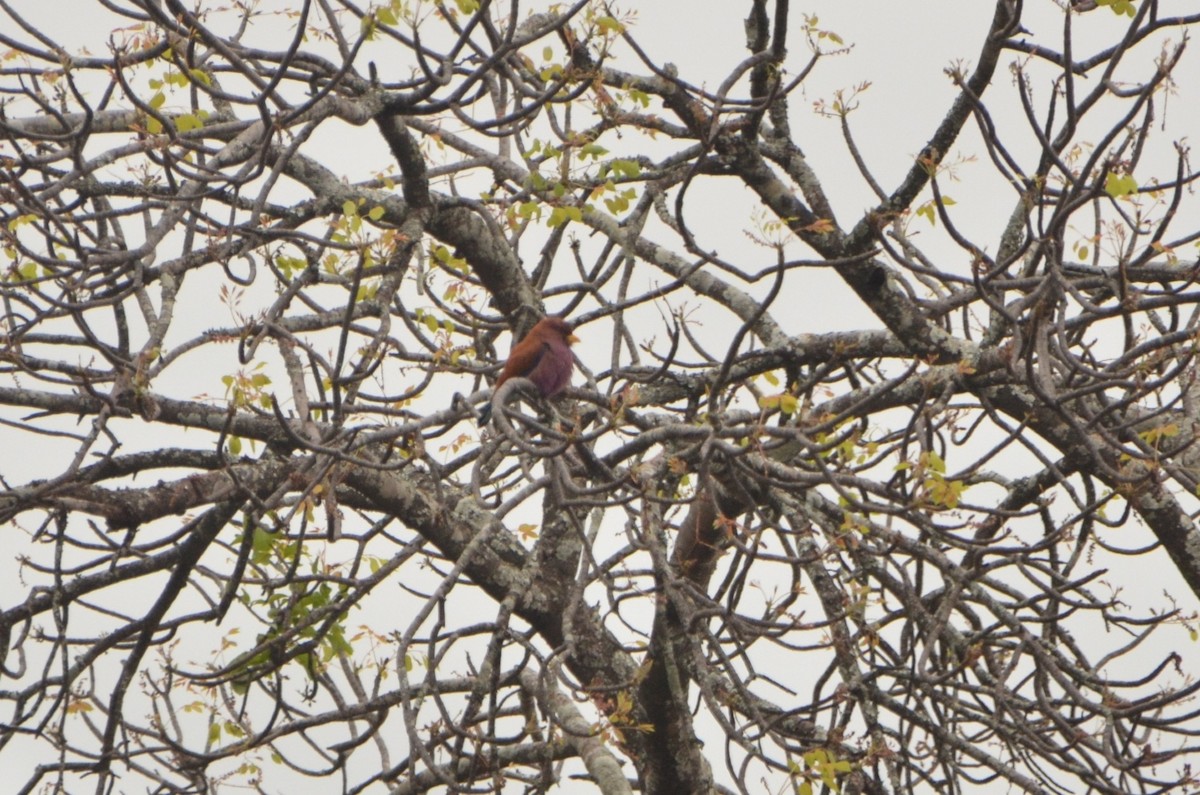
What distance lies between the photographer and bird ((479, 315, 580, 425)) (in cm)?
510

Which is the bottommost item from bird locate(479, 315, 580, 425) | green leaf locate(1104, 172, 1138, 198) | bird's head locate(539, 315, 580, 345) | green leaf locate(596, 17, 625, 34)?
green leaf locate(1104, 172, 1138, 198)

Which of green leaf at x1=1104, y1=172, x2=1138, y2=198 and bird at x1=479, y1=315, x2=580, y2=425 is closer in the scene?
green leaf at x1=1104, y1=172, x2=1138, y2=198

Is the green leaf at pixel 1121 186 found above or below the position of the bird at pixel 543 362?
below

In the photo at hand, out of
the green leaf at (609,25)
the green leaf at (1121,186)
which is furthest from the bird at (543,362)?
the green leaf at (1121,186)

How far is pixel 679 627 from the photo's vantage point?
4898 millimetres

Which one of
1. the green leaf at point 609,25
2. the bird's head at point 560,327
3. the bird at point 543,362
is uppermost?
the green leaf at point 609,25

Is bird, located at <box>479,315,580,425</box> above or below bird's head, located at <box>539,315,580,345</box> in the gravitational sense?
below

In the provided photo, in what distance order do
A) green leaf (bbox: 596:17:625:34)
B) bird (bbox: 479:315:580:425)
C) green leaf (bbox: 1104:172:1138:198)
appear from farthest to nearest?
bird (bbox: 479:315:580:425), green leaf (bbox: 596:17:625:34), green leaf (bbox: 1104:172:1138:198)

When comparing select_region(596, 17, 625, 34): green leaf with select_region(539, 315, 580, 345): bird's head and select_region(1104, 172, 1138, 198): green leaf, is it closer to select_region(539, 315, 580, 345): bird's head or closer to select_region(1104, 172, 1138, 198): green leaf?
select_region(539, 315, 580, 345): bird's head

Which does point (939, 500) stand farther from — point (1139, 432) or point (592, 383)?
point (1139, 432)

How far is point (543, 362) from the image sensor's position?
5156mm

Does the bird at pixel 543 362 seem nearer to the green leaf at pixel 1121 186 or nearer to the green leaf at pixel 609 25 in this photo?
the green leaf at pixel 609 25

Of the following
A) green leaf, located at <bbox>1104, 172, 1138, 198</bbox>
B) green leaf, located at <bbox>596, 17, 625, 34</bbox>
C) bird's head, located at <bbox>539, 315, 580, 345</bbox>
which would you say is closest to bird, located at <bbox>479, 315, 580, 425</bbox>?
bird's head, located at <bbox>539, 315, 580, 345</bbox>

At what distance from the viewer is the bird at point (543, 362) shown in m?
5.10
